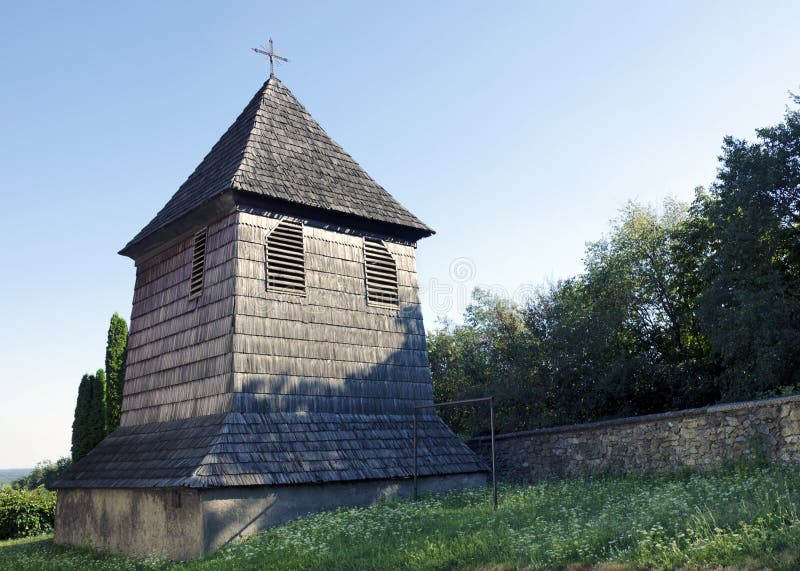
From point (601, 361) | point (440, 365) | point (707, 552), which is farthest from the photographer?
point (440, 365)

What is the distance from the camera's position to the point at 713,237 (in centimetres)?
2242

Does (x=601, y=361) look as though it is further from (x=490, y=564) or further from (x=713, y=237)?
(x=490, y=564)

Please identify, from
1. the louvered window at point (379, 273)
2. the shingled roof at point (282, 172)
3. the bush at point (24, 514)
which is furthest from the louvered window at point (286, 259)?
the bush at point (24, 514)

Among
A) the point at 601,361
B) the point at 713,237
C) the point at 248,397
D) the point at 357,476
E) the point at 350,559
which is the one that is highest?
the point at 713,237

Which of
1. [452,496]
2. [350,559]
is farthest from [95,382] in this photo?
[350,559]

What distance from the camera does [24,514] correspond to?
2327cm

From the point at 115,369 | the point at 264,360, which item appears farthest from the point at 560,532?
the point at 115,369

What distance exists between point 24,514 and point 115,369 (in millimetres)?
5908

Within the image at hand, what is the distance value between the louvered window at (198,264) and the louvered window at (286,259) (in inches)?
65.4

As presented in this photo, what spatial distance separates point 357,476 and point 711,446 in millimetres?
6721

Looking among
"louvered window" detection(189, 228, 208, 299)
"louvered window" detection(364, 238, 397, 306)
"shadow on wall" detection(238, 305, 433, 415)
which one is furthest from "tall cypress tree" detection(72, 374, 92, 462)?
"louvered window" detection(364, 238, 397, 306)

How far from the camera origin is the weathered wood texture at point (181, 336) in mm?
14773

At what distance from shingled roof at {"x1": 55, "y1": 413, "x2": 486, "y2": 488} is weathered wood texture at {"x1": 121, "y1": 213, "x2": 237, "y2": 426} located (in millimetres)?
468

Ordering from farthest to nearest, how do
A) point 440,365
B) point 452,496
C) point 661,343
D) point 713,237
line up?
point 440,365
point 661,343
point 713,237
point 452,496
